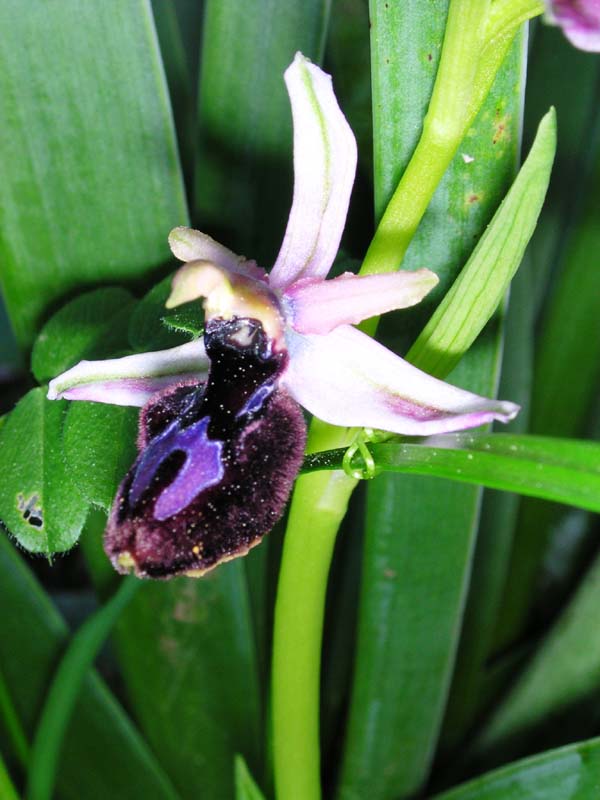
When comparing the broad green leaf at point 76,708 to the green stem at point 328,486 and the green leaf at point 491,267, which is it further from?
the green leaf at point 491,267

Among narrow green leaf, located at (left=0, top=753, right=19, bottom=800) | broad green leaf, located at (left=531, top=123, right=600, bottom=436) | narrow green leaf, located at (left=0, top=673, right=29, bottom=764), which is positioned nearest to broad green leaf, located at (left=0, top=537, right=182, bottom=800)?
narrow green leaf, located at (left=0, top=673, right=29, bottom=764)

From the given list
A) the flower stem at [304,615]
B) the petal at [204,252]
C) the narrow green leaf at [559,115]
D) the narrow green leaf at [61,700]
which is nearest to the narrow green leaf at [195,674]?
the narrow green leaf at [61,700]

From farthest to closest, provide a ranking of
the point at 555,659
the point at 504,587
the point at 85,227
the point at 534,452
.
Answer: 1. the point at 504,587
2. the point at 555,659
3. the point at 85,227
4. the point at 534,452

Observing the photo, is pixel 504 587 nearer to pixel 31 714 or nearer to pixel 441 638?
pixel 441 638

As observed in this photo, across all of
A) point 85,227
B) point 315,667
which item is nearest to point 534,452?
point 315,667

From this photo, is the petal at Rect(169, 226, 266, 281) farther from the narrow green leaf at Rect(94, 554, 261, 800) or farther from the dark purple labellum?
the narrow green leaf at Rect(94, 554, 261, 800)
